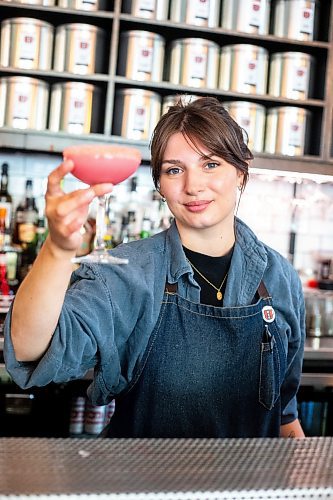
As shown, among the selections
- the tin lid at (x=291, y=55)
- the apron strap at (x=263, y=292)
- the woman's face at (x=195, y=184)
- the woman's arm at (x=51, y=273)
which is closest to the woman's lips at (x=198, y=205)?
the woman's face at (x=195, y=184)

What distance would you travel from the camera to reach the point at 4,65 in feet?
9.77

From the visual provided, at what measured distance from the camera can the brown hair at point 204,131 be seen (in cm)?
155

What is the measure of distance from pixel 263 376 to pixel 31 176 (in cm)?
218

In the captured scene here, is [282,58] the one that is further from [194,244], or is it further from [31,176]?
[194,244]

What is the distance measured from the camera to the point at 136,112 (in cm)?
305

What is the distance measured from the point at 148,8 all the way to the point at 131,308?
1949 mm

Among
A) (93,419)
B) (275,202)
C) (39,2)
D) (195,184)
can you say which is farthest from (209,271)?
(275,202)

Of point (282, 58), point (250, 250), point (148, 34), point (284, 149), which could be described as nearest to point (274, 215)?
point (284, 149)

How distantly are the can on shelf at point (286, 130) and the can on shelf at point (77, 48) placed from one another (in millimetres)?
821

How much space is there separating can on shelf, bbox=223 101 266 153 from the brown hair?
1.54m

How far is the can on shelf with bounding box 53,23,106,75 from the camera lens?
3.00 metres

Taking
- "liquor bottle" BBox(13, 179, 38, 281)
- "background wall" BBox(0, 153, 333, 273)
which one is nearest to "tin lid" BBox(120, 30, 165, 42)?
"background wall" BBox(0, 153, 333, 273)

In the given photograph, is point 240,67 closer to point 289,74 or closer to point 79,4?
point 289,74

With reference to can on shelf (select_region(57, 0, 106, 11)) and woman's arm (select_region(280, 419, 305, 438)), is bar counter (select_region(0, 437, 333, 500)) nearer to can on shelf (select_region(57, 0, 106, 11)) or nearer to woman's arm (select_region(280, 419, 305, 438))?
woman's arm (select_region(280, 419, 305, 438))
